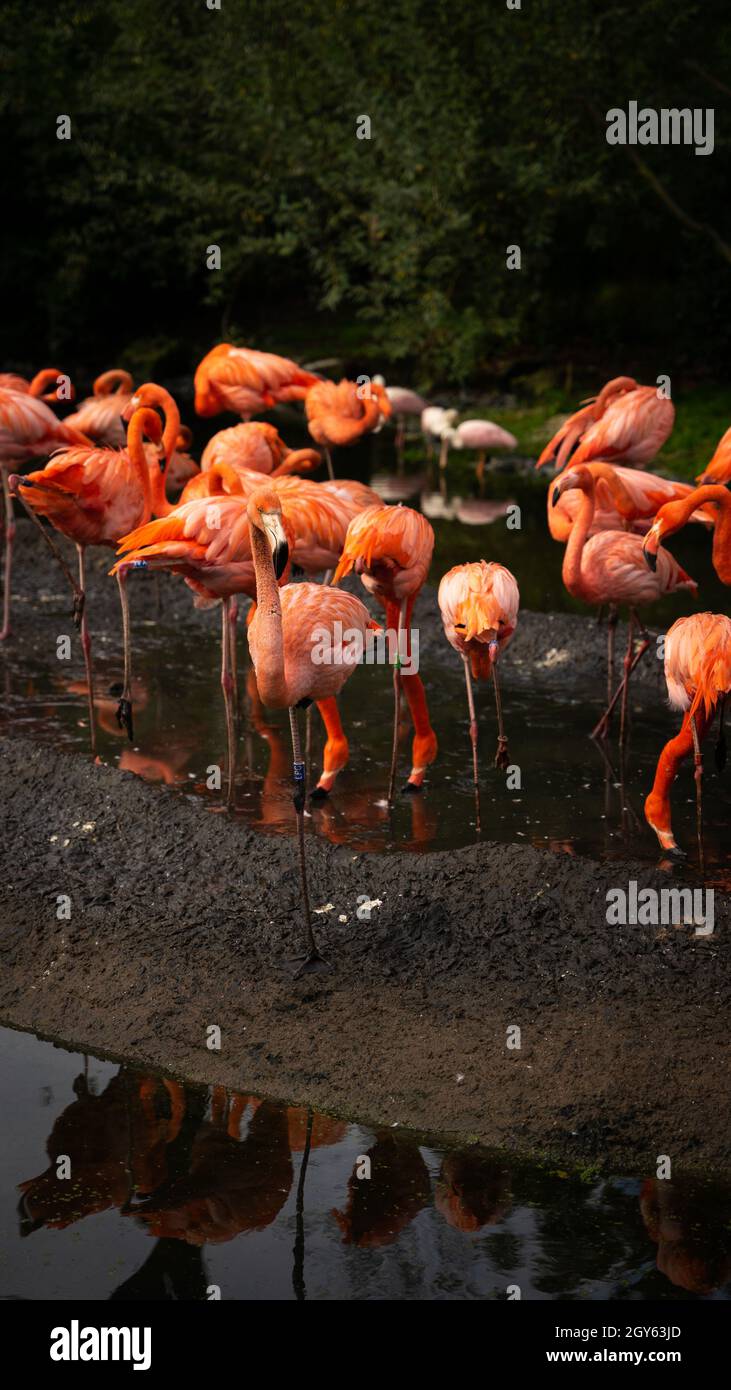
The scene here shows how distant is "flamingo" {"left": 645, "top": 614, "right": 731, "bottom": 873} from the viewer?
486cm

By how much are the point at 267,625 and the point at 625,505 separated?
2.82 m

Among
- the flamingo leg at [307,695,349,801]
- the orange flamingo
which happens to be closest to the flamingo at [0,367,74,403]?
the flamingo leg at [307,695,349,801]

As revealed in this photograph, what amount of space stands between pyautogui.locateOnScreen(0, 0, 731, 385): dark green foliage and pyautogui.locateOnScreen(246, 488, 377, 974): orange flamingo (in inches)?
457

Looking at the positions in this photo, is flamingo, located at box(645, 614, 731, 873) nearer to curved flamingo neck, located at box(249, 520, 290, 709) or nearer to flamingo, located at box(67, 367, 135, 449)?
curved flamingo neck, located at box(249, 520, 290, 709)

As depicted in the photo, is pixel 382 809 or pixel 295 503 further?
pixel 295 503

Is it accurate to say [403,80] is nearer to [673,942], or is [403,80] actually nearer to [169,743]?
[169,743]

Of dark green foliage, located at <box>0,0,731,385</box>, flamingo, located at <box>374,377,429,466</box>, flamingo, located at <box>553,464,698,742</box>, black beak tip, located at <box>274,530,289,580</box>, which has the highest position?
dark green foliage, located at <box>0,0,731,385</box>

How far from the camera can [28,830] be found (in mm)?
5309

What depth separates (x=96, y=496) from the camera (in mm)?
6512

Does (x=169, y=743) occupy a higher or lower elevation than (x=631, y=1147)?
higher

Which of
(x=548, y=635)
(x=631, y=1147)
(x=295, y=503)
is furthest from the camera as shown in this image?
(x=548, y=635)
